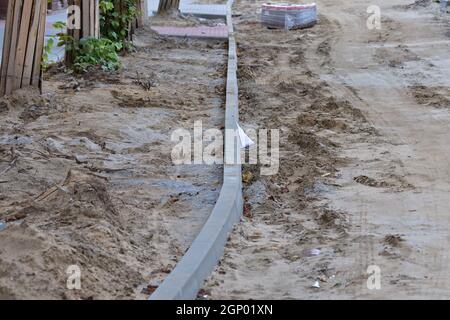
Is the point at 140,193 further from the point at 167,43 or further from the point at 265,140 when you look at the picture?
the point at 167,43

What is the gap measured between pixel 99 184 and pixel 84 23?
22.2 ft

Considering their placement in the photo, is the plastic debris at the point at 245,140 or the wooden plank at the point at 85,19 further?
the wooden plank at the point at 85,19

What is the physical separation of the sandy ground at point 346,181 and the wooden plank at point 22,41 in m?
2.76

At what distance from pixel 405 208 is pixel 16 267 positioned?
3506mm

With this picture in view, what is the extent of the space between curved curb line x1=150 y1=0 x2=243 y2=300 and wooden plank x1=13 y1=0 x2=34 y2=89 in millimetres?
3190

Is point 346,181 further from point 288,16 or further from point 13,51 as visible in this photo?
point 288,16

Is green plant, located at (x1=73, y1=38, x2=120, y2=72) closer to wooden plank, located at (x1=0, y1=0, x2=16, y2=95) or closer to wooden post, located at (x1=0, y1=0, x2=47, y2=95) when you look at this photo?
wooden post, located at (x1=0, y1=0, x2=47, y2=95)

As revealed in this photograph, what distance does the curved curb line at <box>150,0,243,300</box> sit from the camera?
17.3ft

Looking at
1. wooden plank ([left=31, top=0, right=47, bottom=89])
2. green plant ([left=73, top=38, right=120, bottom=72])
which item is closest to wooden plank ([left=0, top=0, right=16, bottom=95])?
wooden plank ([left=31, top=0, right=47, bottom=89])

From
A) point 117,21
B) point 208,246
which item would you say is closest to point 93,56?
point 117,21

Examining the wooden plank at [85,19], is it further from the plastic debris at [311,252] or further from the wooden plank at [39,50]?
the plastic debris at [311,252]

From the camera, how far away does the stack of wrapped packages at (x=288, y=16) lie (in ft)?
72.4

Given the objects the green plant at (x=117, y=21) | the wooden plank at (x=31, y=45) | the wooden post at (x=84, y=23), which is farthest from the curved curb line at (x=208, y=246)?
the green plant at (x=117, y=21)

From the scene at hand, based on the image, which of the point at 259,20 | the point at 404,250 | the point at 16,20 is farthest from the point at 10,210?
the point at 259,20
